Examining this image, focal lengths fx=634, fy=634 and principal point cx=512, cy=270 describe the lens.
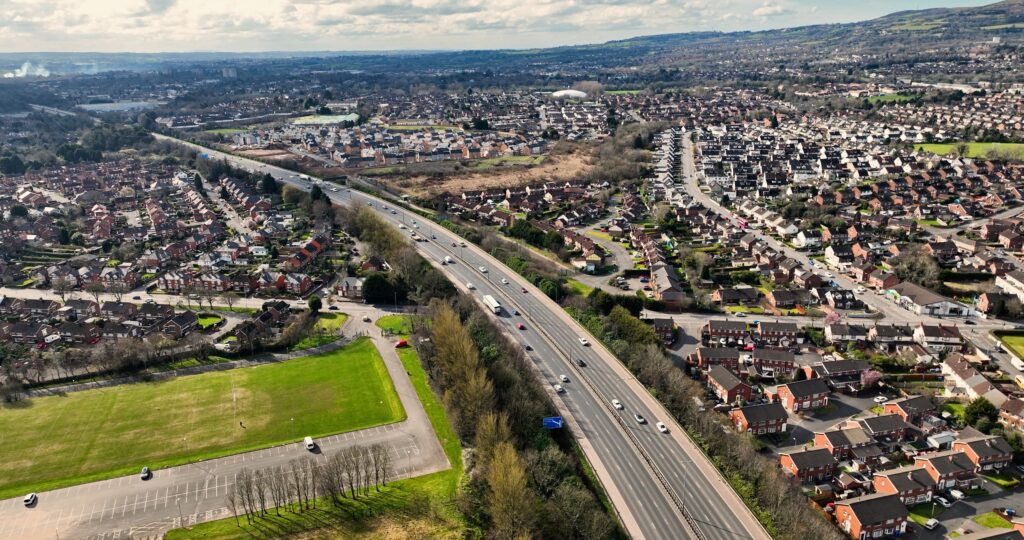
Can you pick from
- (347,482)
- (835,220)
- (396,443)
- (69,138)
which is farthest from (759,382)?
(69,138)

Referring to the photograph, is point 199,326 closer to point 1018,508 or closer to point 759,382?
point 759,382

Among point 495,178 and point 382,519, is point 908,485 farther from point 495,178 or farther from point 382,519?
point 495,178

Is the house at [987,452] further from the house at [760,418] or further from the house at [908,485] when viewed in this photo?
the house at [760,418]

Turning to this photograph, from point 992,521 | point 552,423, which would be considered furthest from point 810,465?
point 552,423

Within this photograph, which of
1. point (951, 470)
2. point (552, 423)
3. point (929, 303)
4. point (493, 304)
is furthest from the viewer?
point (493, 304)

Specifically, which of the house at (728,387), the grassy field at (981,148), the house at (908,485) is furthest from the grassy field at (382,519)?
the grassy field at (981,148)

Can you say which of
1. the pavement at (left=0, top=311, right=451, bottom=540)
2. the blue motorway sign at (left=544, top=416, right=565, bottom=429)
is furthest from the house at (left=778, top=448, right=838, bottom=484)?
the pavement at (left=0, top=311, right=451, bottom=540)
